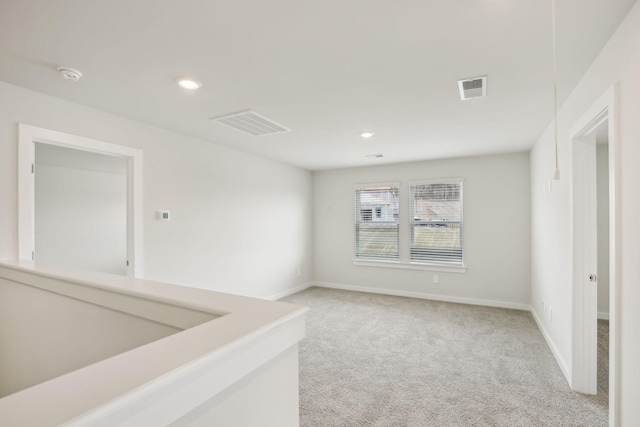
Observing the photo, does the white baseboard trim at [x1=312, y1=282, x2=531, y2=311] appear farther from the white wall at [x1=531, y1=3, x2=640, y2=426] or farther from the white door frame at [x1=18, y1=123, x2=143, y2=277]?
the white door frame at [x1=18, y1=123, x2=143, y2=277]

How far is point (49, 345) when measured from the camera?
1756 millimetres

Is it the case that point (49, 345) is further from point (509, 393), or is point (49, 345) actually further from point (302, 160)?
point (302, 160)

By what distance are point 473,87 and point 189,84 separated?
215 cm

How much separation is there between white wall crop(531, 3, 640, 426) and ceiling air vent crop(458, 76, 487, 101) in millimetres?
633

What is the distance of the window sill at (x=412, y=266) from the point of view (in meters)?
4.97

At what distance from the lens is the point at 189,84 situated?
2.25 metres

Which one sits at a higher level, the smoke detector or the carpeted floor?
the smoke detector

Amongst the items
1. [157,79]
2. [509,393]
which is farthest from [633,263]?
[157,79]

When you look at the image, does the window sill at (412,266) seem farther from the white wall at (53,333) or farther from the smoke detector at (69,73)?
the smoke detector at (69,73)

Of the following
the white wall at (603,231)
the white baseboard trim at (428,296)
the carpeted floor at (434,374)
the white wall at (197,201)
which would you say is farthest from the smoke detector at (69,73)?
the white wall at (603,231)

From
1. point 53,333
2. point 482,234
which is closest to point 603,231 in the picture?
point 482,234

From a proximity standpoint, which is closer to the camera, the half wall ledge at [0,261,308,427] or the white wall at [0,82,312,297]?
the half wall ledge at [0,261,308,427]

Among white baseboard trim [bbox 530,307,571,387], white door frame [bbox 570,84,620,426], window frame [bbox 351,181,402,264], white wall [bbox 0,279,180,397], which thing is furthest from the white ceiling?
window frame [bbox 351,181,402,264]

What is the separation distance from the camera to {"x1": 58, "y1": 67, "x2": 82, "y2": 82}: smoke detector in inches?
79.8
